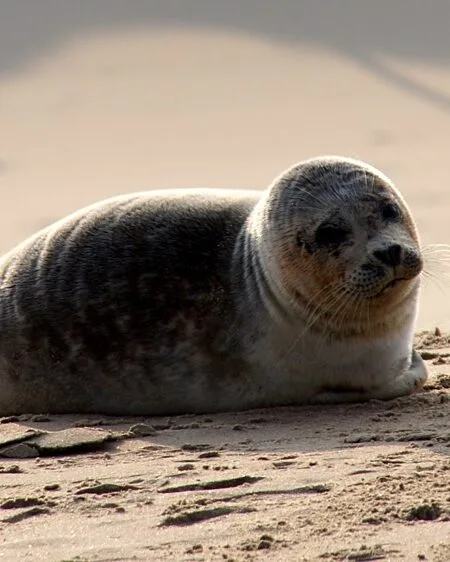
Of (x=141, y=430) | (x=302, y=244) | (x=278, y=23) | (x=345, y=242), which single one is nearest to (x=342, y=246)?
(x=345, y=242)

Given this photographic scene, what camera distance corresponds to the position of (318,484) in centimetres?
438

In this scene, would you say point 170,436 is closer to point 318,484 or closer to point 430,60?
point 318,484

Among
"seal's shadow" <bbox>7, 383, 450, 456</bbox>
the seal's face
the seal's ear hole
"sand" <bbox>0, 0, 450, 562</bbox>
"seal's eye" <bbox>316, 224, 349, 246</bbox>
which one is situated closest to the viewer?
"sand" <bbox>0, 0, 450, 562</bbox>

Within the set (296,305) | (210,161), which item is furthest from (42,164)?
(296,305)

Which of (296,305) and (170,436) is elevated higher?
(296,305)

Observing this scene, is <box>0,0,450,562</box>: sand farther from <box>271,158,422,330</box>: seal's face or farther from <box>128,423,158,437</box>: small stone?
<box>271,158,422,330</box>: seal's face

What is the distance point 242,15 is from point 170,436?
1840 cm

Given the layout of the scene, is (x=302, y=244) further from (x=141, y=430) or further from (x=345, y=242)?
(x=141, y=430)

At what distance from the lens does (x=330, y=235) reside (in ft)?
19.5

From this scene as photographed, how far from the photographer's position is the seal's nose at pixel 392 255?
5730 millimetres

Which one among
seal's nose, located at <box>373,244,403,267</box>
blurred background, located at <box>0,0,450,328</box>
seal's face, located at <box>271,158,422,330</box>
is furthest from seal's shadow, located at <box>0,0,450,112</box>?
seal's nose, located at <box>373,244,403,267</box>

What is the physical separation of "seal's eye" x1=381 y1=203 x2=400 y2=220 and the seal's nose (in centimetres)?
23

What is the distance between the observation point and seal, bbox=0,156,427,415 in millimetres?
6020

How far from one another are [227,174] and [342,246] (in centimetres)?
1123
